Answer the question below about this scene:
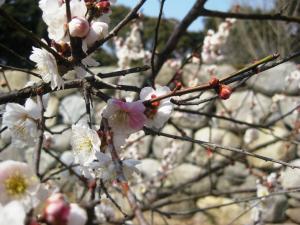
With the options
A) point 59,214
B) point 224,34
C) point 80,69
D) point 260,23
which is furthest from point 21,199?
point 260,23

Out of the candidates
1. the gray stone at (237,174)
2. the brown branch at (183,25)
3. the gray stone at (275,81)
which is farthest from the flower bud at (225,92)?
the gray stone at (275,81)

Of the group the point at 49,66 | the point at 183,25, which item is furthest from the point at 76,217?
the point at 183,25

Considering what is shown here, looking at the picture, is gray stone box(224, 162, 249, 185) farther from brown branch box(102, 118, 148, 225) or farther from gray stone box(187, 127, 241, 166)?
brown branch box(102, 118, 148, 225)

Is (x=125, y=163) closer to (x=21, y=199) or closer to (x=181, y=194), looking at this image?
(x=21, y=199)

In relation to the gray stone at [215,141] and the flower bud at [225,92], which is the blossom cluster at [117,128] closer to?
the flower bud at [225,92]

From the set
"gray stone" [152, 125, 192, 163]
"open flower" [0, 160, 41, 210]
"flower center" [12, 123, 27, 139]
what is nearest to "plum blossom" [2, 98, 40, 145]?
"flower center" [12, 123, 27, 139]

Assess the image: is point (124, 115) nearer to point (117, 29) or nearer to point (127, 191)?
point (117, 29)

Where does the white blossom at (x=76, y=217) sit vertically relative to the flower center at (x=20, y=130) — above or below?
below
